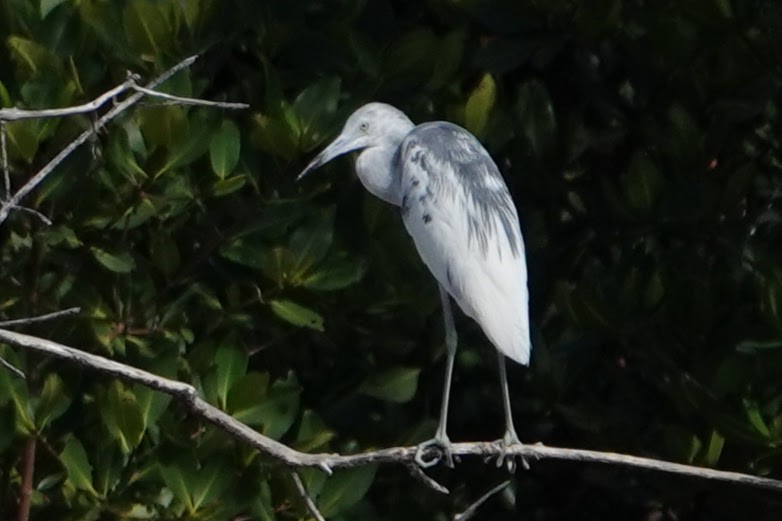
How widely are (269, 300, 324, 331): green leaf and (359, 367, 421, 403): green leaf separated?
1.12 ft

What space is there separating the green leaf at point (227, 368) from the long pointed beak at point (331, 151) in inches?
16.7

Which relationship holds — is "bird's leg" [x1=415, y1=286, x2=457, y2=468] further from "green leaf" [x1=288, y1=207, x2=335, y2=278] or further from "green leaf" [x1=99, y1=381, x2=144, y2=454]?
"green leaf" [x1=99, y1=381, x2=144, y2=454]

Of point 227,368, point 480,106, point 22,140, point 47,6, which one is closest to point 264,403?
point 227,368

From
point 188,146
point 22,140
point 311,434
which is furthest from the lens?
point 311,434

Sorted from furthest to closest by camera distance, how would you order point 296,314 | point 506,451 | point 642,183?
point 642,183
point 296,314
point 506,451

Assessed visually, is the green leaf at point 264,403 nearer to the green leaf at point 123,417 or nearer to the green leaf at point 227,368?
the green leaf at point 227,368

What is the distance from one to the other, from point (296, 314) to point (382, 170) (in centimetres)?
47

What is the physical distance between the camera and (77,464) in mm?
4066

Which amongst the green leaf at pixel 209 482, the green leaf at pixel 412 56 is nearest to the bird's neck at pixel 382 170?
the green leaf at pixel 412 56

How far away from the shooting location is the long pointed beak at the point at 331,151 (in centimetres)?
415

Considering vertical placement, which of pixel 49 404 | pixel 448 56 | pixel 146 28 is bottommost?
pixel 49 404

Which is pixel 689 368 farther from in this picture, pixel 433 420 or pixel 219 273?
pixel 219 273

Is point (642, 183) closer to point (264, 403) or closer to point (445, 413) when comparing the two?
point (445, 413)

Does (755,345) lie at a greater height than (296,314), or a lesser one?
lesser
